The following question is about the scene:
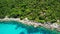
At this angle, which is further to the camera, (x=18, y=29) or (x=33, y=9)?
(x=33, y=9)

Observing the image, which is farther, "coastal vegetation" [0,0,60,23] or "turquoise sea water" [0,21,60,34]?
"coastal vegetation" [0,0,60,23]

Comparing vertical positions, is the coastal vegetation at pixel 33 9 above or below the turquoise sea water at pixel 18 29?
above

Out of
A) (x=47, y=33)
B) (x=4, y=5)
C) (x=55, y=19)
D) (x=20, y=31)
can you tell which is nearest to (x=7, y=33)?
(x=20, y=31)

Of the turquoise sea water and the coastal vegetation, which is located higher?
the coastal vegetation

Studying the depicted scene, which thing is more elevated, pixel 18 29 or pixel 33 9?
pixel 33 9
